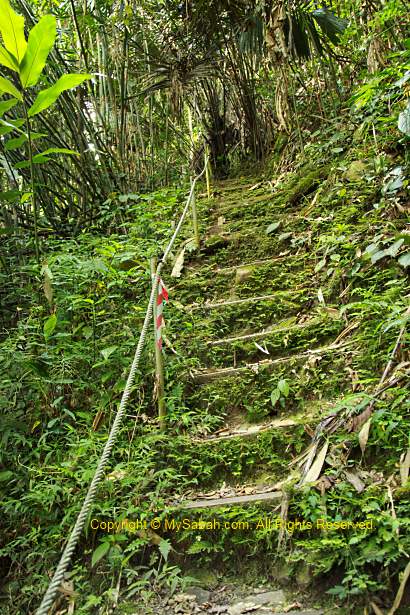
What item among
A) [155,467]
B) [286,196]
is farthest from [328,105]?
[155,467]

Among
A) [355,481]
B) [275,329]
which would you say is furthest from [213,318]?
[355,481]

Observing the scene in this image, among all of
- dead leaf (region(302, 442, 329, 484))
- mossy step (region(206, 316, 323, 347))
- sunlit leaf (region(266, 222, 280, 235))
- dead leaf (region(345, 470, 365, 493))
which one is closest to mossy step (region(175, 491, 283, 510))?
dead leaf (region(302, 442, 329, 484))

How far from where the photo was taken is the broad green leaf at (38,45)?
8.34ft

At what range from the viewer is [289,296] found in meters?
3.41

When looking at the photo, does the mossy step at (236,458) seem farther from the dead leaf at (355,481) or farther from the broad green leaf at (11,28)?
the broad green leaf at (11,28)

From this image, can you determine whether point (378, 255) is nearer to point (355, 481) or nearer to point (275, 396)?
point (275, 396)

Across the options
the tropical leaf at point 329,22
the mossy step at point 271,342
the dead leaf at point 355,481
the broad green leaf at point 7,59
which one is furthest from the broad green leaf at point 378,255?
the tropical leaf at point 329,22

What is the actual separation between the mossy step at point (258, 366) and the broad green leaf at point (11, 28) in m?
1.93

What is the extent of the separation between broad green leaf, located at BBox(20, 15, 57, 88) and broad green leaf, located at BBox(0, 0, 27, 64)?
0.17 feet

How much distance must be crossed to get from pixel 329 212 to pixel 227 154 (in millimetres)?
3745

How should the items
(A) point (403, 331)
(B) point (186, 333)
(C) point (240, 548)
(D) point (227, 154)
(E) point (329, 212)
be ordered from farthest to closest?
(D) point (227, 154) → (E) point (329, 212) → (B) point (186, 333) → (A) point (403, 331) → (C) point (240, 548)

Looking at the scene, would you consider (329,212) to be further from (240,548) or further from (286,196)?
(240,548)

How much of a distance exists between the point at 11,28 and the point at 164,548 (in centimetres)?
243

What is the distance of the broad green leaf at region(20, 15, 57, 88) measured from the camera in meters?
2.54
